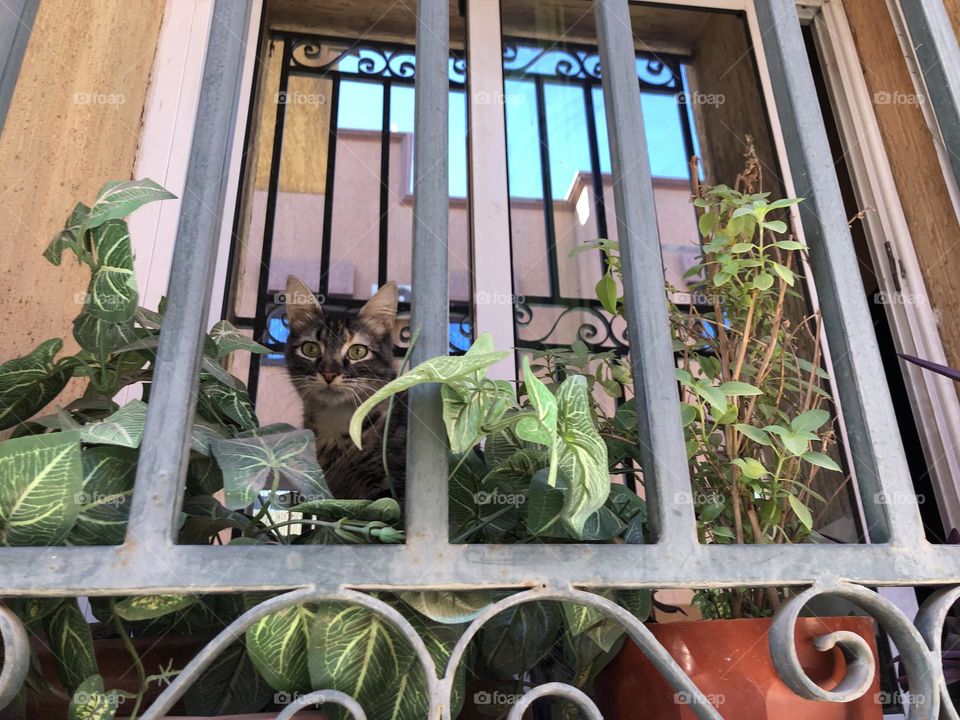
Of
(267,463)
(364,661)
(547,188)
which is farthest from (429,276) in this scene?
(547,188)

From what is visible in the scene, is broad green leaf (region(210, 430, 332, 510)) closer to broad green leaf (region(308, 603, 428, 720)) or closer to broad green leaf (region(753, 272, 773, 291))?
broad green leaf (region(308, 603, 428, 720))

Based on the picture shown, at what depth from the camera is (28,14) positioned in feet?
2.42

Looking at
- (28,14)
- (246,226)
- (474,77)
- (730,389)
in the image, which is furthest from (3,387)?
(474,77)

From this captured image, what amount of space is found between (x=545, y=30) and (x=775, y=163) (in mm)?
902

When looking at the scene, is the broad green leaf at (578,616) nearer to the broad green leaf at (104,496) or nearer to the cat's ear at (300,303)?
the broad green leaf at (104,496)

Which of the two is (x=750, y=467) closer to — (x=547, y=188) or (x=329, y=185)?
(x=547, y=188)

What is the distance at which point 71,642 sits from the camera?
665 mm

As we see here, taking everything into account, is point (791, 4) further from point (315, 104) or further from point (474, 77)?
Result: point (315, 104)

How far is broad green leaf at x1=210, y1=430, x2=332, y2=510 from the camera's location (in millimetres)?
603

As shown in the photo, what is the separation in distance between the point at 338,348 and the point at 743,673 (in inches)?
49.1

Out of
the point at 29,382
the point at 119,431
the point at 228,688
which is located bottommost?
the point at 228,688

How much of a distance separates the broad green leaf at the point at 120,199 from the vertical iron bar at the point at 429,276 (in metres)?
0.23

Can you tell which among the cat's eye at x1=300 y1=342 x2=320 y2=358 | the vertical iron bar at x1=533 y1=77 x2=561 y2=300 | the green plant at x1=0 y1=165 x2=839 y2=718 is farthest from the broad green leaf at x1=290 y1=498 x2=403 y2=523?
the vertical iron bar at x1=533 y1=77 x2=561 y2=300

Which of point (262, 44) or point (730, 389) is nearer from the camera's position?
point (730, 389)
